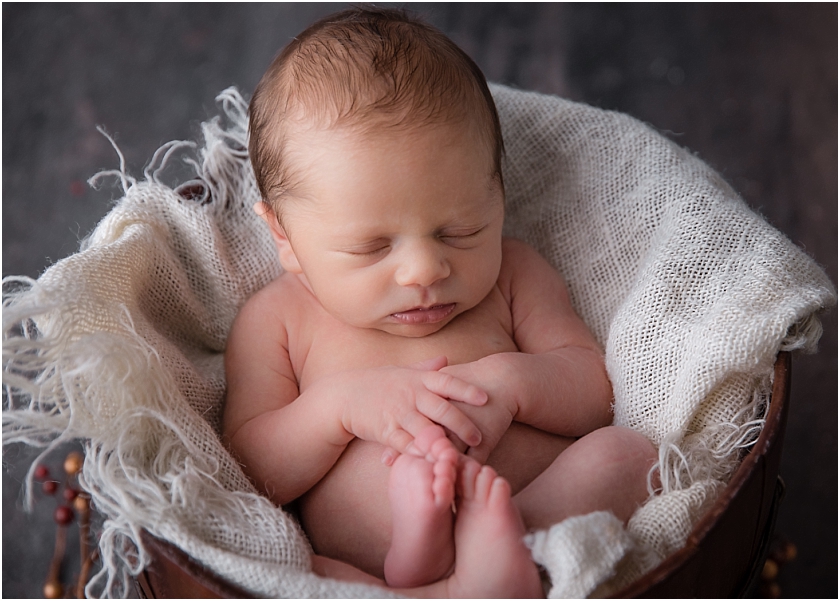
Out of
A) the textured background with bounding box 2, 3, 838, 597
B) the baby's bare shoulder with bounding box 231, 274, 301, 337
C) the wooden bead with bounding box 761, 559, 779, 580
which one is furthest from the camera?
the textured background with bounding box 2, 3, 838, 597

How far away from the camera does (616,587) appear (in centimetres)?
80

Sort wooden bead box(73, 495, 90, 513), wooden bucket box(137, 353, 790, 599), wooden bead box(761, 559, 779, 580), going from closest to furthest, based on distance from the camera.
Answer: wooden bucket box(137, 353, 790, 599) → wooden bead box(73, 495, 90, 513) → wooden bead box(761, 559, 779, 580)

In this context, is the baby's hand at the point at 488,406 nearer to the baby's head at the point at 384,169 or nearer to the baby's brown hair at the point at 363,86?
the baby's head at the point at 384,169

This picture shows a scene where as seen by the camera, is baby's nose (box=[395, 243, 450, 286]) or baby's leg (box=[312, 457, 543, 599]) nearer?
baby's leg (box=[312, 457, 543, 599])

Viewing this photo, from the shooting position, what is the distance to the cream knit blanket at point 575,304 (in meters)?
0.83

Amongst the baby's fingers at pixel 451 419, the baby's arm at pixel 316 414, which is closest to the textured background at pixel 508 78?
the baby's arm at pixel 316 414

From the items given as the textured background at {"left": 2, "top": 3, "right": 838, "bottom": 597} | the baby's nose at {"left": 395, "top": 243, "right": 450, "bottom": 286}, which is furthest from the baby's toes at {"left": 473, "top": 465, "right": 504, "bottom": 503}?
the textured background at {"left": 2, "top": 3, "right": 838, "bottom": 597}

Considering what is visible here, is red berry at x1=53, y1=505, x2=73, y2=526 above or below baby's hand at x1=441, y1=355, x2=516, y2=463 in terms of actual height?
below

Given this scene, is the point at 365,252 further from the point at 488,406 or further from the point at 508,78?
the point at 508,78

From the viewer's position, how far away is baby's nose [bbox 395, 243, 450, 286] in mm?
922

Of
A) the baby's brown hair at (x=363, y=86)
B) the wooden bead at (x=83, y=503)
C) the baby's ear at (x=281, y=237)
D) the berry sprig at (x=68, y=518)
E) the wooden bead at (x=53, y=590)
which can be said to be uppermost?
the baby's brown hair at (x=363, y=86)

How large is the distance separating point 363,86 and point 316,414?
388 mm

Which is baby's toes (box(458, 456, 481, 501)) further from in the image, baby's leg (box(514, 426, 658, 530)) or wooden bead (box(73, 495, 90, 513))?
wooden bead (box(73, 495, 90, 513))

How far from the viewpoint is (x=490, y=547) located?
2.60 ft
